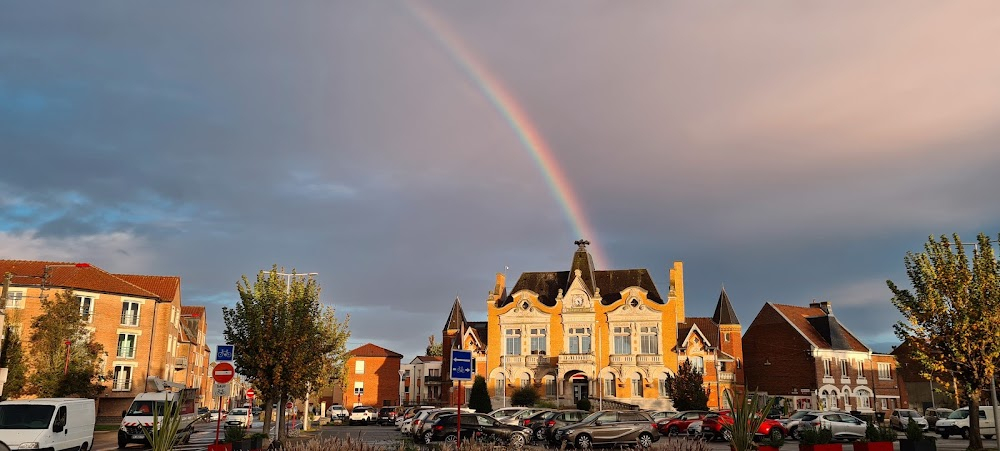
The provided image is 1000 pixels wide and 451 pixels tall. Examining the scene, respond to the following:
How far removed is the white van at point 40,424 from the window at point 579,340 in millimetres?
50130

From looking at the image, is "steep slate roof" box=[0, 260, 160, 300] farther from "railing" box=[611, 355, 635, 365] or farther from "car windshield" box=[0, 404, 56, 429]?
"railing" box=[611, 355, 635, 365]

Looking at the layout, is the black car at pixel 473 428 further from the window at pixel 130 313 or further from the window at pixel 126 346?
the window at pixel 130 313

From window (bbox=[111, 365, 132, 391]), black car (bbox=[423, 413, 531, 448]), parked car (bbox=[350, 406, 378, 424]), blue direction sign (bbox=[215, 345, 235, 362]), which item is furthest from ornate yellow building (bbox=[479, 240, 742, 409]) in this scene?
blue direction sign (bbox=[215, 345, 235, 362])

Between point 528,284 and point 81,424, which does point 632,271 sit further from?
point 81,424

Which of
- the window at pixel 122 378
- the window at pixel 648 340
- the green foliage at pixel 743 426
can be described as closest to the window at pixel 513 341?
the window at pixel 648 340

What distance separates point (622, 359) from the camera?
219 ft

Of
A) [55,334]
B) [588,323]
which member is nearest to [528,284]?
[588,323]

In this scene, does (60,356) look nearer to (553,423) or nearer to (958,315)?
(553,423)

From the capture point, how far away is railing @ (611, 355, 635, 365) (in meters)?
66.4

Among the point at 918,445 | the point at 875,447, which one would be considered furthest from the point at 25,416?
the point at 918,445

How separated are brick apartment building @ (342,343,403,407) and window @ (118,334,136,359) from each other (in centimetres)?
4025

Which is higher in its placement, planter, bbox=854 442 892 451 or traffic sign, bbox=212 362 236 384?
traffic sign, bbox=212 362 236 384

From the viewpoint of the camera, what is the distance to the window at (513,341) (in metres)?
70.2

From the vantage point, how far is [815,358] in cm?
6625
